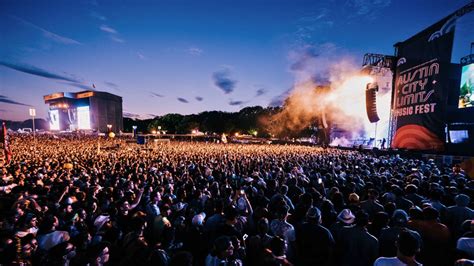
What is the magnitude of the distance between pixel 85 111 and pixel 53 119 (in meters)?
9.78

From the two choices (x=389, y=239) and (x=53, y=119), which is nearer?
(x=389, y=239)

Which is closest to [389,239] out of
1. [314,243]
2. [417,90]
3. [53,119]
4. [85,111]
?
[314,243]

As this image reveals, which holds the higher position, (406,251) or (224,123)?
(224,123)

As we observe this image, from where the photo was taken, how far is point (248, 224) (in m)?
4.11

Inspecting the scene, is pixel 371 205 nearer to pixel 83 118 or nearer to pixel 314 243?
pixel 314 243

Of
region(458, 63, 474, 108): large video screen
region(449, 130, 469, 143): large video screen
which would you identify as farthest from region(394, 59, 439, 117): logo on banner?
region(449, 130, 469, 143): large video screen

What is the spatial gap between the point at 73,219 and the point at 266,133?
63.0 m

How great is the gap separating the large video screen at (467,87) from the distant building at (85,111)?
73.4 meters

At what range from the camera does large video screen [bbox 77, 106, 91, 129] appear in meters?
64.7

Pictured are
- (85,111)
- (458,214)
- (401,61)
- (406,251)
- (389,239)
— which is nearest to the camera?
(406,251)

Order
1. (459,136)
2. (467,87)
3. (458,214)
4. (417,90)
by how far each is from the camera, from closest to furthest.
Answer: (458,214), (467,87), (459,136), (417,90)

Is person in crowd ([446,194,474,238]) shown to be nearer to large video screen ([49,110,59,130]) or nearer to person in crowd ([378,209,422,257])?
person in crowd ([378,209,422,257])

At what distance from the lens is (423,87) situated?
17938 mm

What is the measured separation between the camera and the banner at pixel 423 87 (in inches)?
648
